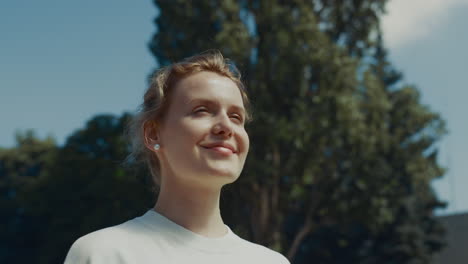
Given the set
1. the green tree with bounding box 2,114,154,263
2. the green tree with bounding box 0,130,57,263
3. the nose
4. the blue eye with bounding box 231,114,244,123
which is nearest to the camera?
the nose

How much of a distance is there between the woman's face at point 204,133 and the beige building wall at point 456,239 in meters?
36.5

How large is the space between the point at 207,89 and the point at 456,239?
37285 mm

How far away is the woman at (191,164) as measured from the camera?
6.42 feet

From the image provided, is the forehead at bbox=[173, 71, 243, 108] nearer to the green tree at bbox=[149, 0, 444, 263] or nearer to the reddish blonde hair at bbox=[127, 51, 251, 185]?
the reddish blonde hair at bbox=[127, 51, 251, 185]

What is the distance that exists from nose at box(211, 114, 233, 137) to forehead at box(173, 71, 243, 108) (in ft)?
0.24

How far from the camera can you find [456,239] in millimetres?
36344

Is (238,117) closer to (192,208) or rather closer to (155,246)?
(192,208)

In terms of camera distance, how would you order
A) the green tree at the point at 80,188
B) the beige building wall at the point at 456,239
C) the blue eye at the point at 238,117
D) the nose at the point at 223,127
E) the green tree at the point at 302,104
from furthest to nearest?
the beige building wall at the point at 456,239
the green tree at the point at 80,188
the green tree at the point at 302,104
the blue eye at the point at 238,117
the nose at the point at 223,127

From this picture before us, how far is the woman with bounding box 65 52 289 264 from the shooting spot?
6.42ft

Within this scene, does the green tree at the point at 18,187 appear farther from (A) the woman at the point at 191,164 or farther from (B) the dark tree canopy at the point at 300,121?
(A) the woman at the point at 191,164

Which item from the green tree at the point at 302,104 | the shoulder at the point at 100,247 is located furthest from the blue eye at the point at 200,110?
the green tree at the point at 302,104

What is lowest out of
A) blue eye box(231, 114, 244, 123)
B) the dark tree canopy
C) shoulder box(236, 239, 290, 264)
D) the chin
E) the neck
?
shoulder box(236, 239, 290, 264)

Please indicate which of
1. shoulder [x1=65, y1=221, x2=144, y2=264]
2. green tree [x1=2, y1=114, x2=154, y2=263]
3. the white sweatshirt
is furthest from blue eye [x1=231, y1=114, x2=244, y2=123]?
green tree [x1=2, y1=114, x2=154, y2=263]

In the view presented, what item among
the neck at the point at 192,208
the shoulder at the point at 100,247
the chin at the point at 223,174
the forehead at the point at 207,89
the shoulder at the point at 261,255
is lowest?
the shoulder at the point at 100,247
